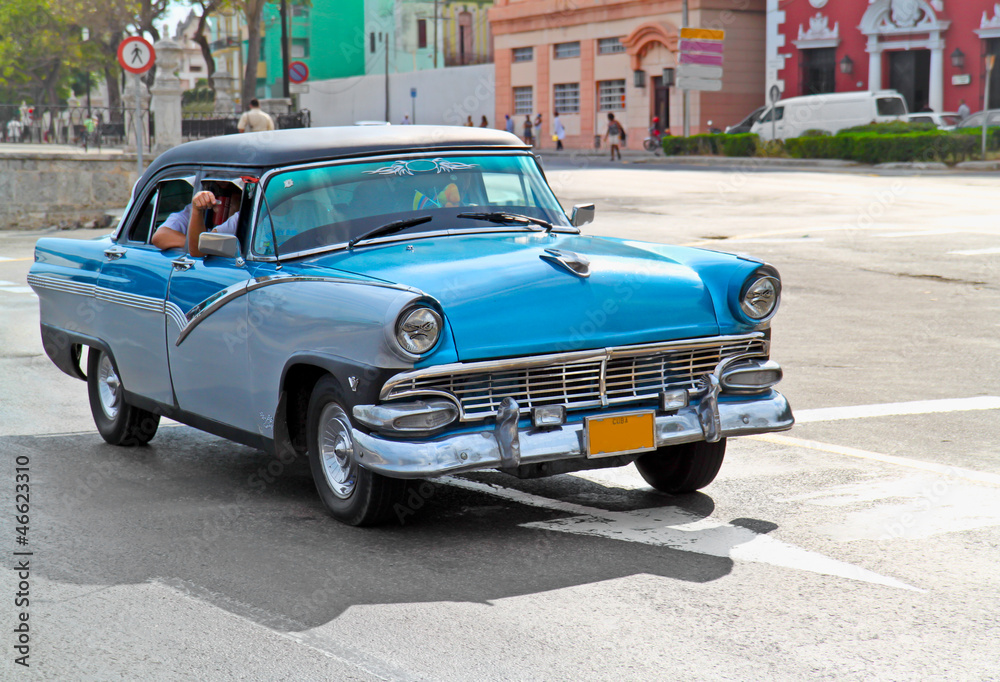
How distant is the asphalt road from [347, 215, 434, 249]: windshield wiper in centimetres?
123

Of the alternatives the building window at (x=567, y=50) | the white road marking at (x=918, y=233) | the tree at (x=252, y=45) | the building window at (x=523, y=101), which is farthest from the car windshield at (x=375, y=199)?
the building window at (x=523, y=101)

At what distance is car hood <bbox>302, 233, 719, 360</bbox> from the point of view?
16.3 feet

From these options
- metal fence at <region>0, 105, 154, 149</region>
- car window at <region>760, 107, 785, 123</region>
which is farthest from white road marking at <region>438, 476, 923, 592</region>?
car window at <region>760, 107, 785, 123</region>

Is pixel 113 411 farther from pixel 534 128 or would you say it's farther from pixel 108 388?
pixel 534 128

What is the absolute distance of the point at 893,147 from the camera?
3422 cm

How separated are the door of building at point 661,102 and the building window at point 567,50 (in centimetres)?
549

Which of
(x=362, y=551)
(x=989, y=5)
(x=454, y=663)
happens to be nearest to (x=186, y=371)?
(x=362, y=551)

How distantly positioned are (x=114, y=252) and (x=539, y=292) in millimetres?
2989

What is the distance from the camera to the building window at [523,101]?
60.7 metres

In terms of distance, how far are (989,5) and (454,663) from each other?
43426mm

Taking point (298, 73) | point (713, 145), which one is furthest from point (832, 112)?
point (298, 73)

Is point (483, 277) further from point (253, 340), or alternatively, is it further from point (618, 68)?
point (618, 68)

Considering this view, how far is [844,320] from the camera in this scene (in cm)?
1175

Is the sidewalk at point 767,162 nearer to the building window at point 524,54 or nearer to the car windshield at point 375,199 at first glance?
the building window at point 524,54
